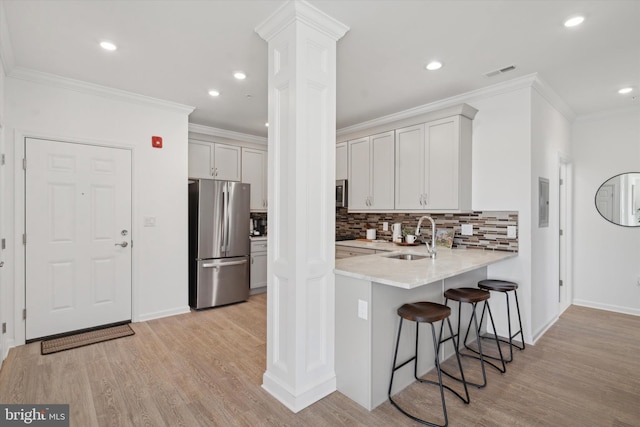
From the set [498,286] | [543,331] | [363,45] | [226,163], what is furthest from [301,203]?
[226,163]

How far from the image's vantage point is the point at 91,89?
3.36m

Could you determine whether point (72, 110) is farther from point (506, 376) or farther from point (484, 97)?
point (506, 376)

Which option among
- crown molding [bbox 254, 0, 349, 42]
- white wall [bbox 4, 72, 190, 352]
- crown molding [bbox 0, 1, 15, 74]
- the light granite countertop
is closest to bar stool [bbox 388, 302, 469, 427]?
the light granite countertop

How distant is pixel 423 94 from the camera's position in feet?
11.8

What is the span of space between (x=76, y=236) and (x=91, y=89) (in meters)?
1.54

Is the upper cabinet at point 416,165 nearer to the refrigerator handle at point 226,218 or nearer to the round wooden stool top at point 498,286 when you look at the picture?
the round wooden stool top at point 498,286

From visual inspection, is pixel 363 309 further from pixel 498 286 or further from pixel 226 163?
pixel 226 163

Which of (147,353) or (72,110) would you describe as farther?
(72,110)

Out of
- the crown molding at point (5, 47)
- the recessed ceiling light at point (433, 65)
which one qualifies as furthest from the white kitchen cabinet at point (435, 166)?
the crown molding at point (5, 47)

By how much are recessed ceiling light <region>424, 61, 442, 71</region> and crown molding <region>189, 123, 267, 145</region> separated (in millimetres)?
3308

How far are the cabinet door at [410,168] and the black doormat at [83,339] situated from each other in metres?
3.44

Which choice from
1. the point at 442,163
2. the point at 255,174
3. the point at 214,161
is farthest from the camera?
the point at 255,174

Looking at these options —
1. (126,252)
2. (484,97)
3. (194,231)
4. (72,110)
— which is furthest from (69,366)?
(484,97)

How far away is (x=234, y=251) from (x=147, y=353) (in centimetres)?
180
